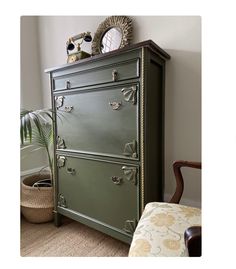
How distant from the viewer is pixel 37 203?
5.30 feet

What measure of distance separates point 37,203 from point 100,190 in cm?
69

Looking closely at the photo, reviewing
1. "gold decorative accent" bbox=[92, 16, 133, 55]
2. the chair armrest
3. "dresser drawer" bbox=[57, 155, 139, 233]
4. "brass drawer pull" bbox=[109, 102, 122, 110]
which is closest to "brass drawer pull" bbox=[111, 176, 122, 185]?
"dresser drawer" bbox=[57, 155, 139, 233]

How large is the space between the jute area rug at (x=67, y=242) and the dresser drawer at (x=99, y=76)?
1136mm

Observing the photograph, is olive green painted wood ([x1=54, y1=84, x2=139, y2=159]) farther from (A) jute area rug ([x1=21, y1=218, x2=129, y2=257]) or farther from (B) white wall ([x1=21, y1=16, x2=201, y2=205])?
(A) jute area rug ([x1=21, y1=218, x2=129, y2=257])

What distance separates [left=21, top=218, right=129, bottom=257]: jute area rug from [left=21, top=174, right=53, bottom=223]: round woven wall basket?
9 centimetres

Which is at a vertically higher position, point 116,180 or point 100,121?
point 100,121

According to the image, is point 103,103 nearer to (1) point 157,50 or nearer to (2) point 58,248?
(1) point 157,50

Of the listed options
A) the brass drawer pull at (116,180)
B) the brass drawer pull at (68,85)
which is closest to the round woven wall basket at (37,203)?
the brass drawer pull at (116,180)

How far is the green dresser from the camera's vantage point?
1061mm

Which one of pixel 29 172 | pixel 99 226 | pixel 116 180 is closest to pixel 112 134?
pixel 116 180

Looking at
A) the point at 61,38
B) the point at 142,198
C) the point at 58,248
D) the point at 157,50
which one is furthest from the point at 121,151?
the point at 61,38

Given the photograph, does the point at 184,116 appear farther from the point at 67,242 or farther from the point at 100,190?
the point at 67,242

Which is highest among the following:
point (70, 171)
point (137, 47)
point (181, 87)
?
point (137, 47)
